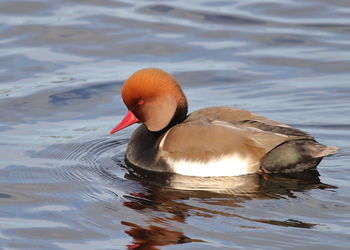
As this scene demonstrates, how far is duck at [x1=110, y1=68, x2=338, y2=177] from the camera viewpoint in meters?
7.07

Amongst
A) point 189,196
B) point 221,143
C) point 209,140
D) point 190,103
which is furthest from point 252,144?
point 190,103

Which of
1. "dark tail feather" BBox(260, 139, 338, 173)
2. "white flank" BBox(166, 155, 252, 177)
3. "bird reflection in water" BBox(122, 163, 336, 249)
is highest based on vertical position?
"dark tail feather" BBox(260, 139, 338, 173)

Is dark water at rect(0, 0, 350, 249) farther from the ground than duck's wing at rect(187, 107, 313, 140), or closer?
closer

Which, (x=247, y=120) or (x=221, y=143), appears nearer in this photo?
(x=221, y=143)

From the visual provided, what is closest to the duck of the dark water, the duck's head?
the duck's head

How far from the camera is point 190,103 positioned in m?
9.45

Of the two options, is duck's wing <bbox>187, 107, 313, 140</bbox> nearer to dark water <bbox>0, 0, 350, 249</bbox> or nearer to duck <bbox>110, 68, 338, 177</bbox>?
duck <bbox>110, 68, 338, 177</bbox>

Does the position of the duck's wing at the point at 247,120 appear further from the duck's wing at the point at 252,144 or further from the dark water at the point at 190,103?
the dark water at the point at 190,103

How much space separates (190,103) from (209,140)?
2365 mm

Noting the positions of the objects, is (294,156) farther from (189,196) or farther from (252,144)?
(189,196)

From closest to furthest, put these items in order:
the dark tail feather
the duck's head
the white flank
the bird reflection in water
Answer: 1. the bird reflection in water
2. the dark tail feather
3. the white flank
4. the duck's head

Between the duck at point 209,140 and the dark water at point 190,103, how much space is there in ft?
0.40

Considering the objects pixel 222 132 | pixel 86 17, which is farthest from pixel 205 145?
pixel 86 17

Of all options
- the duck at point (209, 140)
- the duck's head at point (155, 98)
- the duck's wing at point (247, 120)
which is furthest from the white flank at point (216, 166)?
the duck's head at point (155, 98)
